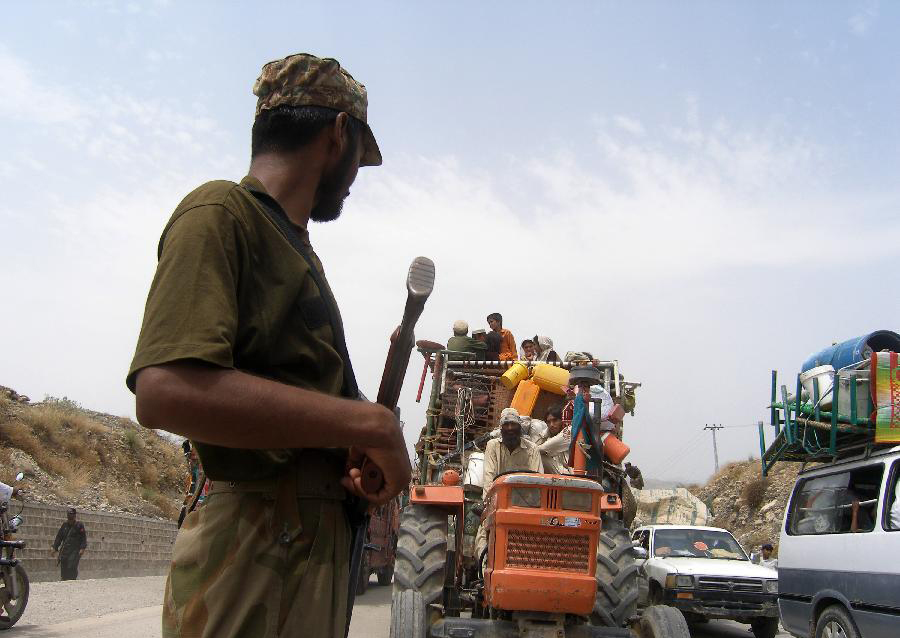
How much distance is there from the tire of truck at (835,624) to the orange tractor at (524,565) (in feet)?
7.28

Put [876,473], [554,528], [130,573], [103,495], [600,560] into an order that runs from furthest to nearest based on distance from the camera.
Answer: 1. [103,495]
2. [130,573]
3. [876,473]
4. [600,560]
5. [554,528]

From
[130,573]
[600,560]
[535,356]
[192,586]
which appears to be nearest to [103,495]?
[130,573]

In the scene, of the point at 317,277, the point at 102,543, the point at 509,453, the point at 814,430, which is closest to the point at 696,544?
the point at 814,430

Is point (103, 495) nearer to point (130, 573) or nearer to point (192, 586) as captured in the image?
point (130, 573)

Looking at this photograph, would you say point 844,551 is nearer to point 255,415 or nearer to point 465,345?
point 465,345

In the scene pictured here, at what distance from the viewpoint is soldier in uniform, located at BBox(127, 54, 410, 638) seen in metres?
1.29

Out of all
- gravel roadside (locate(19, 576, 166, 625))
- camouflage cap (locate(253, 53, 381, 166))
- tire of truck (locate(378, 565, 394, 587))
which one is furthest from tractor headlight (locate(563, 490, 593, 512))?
tire of truck (locate(378, 565, 394, 587))

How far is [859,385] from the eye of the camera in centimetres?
785

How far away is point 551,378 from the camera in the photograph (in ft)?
30.1

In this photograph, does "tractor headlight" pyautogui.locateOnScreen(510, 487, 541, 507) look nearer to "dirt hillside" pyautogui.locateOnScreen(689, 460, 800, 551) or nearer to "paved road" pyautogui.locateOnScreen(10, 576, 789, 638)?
"paved road" pyautogui.locateOnScreen(10, 576, 789, 638)

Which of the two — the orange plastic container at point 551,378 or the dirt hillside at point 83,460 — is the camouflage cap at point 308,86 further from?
the dirt hillside at point 83,460

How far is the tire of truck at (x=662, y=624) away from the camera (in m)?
5.90

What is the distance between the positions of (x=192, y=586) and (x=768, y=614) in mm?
11161

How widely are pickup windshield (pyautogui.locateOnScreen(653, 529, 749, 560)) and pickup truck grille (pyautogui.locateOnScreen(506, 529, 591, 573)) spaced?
7.22 meters
